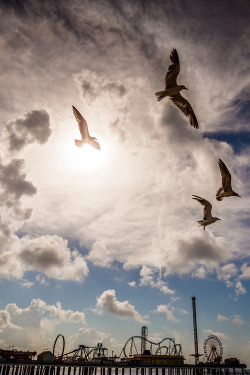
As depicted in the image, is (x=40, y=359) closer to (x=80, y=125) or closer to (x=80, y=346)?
(x=80, y=346)

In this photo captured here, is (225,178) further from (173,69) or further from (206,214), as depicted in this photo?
(173,69)

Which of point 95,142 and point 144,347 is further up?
point 95,142

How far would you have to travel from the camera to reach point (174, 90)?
17.1m

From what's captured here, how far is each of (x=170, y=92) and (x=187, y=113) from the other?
2023mm

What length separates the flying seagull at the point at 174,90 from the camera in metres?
16.4

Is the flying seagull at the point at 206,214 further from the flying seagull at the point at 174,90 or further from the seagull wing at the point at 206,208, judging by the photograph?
the flying seagull at the point at 174,90

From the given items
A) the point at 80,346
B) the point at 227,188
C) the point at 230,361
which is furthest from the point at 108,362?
the point at 227,188

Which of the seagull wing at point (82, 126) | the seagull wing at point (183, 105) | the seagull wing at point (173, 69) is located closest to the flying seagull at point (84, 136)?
the seagull wing at point (82, 126)

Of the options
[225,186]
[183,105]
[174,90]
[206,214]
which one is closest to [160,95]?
[174,90]

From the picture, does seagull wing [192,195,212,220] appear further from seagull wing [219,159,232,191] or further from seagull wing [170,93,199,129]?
seagull wing [170,93,199,129]

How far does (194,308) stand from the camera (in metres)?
121

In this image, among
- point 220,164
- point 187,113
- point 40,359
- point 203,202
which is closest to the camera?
point 187,113

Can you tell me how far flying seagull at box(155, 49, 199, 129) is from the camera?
1638 centimetres

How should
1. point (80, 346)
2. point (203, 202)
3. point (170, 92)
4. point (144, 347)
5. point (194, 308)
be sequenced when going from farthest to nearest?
point (194, 308)
point (144, 347)
point (80, 346)
point (203, 202)
point (170, 92)
